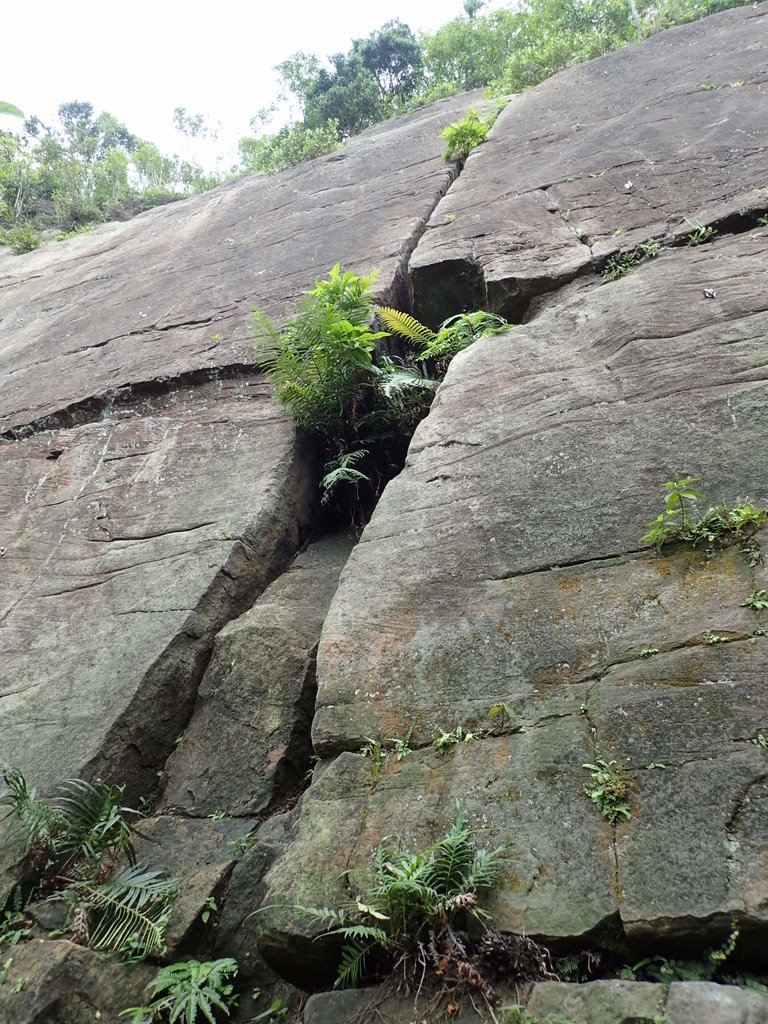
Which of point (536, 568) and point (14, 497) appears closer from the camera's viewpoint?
point (536, 568)

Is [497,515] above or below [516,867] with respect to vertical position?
above

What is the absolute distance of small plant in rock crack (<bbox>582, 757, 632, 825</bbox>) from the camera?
2688mm

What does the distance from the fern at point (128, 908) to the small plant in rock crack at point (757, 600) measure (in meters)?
3.05

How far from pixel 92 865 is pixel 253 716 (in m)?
1.11

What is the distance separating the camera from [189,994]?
9.74 feet

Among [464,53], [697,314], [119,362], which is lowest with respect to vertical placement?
[697,314]

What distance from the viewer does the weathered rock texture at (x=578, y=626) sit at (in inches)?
101

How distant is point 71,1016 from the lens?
295cm

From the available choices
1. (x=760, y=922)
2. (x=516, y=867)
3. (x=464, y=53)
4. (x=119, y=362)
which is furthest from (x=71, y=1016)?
(x=464, y=53)

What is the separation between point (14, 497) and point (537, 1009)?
5.98 m

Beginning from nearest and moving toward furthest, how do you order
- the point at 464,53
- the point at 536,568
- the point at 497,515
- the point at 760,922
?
the point at 760,922, the point at 536,568, the point at 497,515, the point at 464,53

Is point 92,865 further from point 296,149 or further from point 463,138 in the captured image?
point 296,149

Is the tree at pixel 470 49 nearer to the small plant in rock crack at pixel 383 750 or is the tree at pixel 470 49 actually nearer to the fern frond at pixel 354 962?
the small plant in rock crack at pixel 383 750

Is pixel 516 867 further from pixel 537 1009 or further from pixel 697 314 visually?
pixel 697 314
